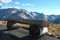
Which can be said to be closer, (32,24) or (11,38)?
(11,38)

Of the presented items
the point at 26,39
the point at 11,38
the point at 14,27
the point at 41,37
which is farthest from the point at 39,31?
the point at 14,27

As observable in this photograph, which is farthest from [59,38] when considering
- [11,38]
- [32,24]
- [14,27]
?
[14,27]

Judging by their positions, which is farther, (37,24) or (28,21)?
(28,21)

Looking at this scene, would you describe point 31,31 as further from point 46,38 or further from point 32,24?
point 46,38

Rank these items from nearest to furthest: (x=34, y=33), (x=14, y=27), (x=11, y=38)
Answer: (x=11, y=38) → (x=34, y=33) → (x=14, y=27)

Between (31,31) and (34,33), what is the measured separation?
2.27ft


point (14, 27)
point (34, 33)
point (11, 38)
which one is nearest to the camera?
point (11, 38)

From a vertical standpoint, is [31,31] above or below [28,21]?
below

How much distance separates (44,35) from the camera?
21047 millimetres

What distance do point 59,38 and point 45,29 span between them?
7.13 ft

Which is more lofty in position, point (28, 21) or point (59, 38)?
point (28, 21)

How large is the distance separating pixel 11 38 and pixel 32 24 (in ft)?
11.4

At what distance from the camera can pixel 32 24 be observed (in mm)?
20719

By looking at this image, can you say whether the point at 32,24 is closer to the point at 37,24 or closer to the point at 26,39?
the point at 37,24
